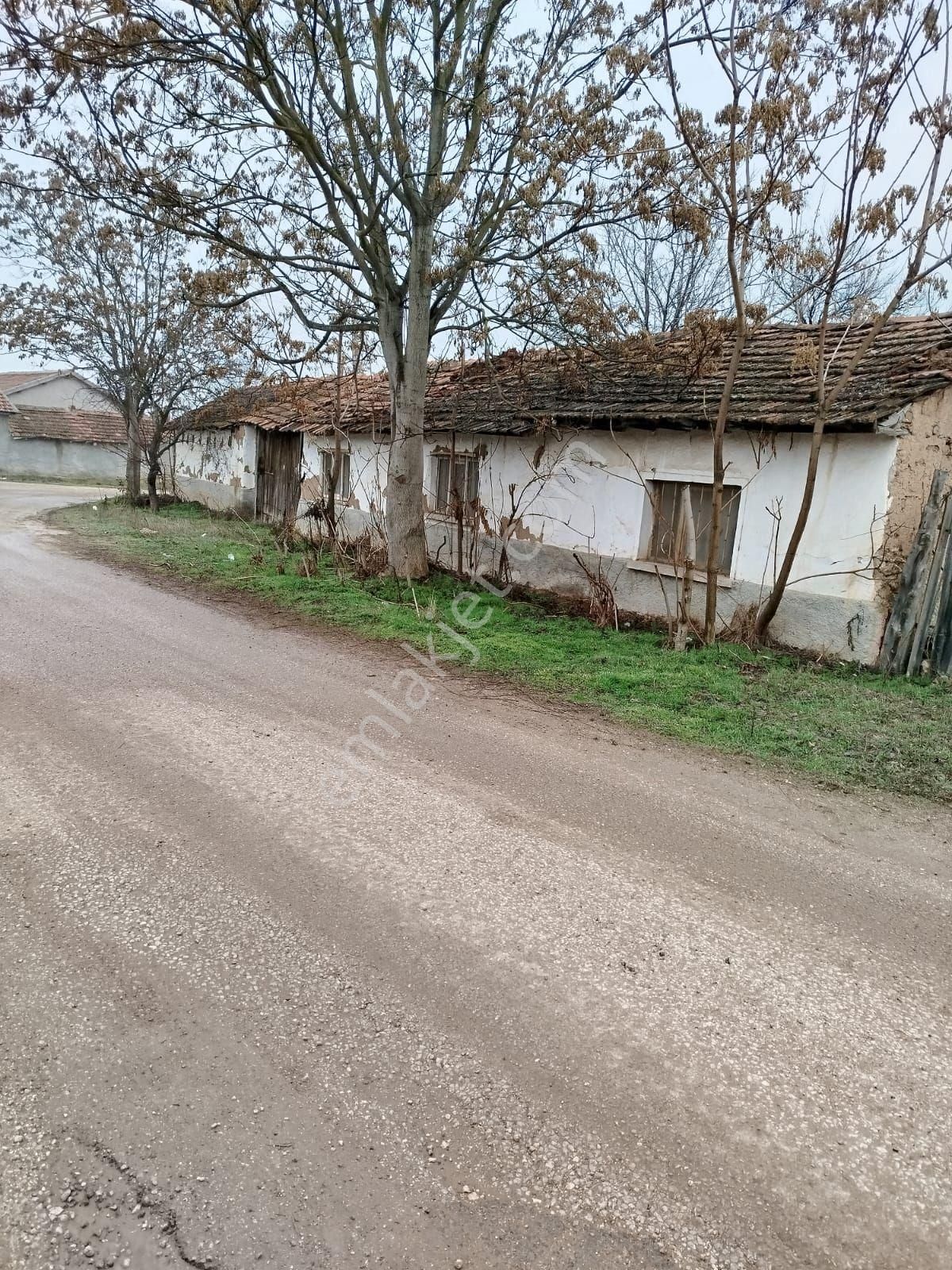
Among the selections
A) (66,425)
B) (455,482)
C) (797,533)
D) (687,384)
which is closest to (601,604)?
(797,533)

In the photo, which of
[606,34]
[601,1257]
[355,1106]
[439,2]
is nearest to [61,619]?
[355,1106]

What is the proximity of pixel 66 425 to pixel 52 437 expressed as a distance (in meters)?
1.40

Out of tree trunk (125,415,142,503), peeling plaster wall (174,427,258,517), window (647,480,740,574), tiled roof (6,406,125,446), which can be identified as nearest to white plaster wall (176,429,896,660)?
window (647,480,740,574)

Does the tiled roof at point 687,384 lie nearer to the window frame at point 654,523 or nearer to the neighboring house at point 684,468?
the neighboring house at point 684,468

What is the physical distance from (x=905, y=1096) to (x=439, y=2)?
457 inches

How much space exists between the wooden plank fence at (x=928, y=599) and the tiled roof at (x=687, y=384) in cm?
109

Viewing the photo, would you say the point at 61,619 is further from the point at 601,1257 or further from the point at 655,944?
the point at 601,1257

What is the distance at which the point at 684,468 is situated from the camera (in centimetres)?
995

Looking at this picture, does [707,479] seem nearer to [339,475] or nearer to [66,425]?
[339,475]

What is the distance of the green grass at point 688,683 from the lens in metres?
5.62

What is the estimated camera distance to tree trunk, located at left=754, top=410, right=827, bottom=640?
7.93 metres

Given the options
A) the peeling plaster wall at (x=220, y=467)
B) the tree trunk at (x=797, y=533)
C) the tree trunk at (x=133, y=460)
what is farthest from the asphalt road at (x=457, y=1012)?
the tree trunk at (x=133, y=460)

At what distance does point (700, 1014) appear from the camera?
111 inches

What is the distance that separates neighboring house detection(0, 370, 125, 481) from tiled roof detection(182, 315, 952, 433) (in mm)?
29849
